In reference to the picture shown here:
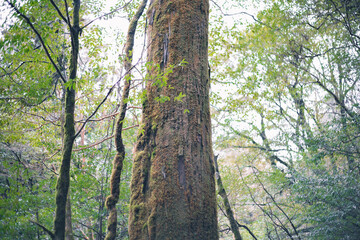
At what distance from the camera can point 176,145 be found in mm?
1879

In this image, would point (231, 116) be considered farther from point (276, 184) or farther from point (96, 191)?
point (96, 191)

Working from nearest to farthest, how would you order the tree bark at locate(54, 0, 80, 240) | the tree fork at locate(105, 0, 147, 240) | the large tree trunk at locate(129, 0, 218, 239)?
the large tree trunk at locate(129, 0, 218, 239), the tree bark at locate(54, 0, 80, 240), the tree fork at locate(105, 0, 147, 240)

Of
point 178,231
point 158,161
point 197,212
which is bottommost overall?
point 178,231

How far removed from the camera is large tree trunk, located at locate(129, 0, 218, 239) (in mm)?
1738

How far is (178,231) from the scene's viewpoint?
1667 mm

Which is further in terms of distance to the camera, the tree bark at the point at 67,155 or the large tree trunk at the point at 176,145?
the tree bark at the point at 67,155

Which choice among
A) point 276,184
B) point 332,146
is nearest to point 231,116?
point 276,184

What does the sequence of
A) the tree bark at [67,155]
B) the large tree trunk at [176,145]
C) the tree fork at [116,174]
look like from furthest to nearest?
1. the tree fork at [116,174]
2. the tree bark at [67,155]
3. the large tree trunk at [176,145]

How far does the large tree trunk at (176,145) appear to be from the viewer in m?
1.74

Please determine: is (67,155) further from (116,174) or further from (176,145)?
(176,145)

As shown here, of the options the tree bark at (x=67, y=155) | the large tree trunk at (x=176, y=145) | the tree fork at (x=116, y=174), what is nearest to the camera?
the large tree trunk at (x=176, y=145)

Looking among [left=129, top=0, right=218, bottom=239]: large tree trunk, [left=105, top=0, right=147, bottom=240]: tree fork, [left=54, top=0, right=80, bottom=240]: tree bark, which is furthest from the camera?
[left=105, top=0, right=147, bottom=240]: tree fork

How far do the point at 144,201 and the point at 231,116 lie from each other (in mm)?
10163

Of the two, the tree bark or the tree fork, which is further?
the tree fork
